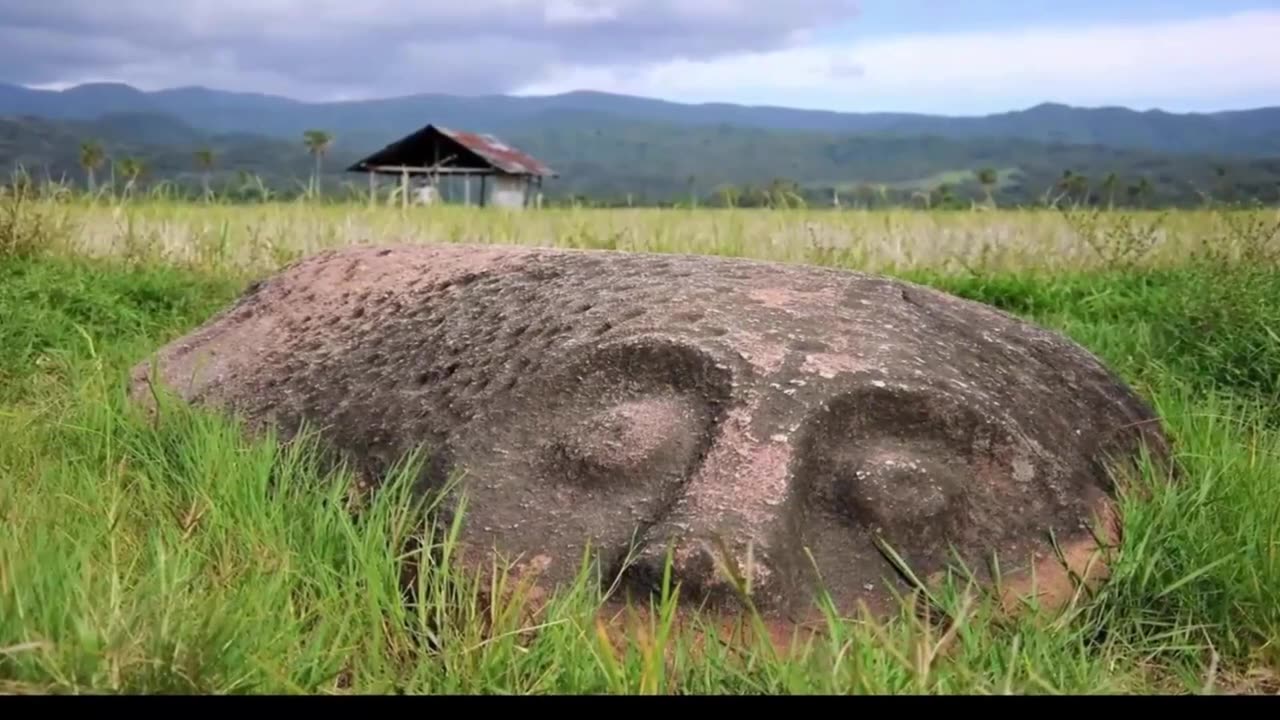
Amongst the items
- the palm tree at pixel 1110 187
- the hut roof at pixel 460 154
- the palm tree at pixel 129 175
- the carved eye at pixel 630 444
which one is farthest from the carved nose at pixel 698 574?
the hut roof at pixel 460 154

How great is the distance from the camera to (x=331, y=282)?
3.76m

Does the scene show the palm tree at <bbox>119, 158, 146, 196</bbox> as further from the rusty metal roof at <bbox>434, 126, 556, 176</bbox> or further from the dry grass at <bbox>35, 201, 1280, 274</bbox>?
the rusty metal roof at <bbox>434, 126, 556, 176</bbox>

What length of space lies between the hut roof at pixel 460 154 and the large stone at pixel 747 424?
115 ft

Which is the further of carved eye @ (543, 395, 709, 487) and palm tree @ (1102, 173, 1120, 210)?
palm tree @ (1102, 173, 1120, 210)

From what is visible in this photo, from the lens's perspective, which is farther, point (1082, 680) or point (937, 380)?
point (937, 380)

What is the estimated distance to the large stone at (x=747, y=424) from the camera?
2.32 meters

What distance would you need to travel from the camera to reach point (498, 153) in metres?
41.4

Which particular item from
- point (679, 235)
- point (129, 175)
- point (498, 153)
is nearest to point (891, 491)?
point (679, 235)

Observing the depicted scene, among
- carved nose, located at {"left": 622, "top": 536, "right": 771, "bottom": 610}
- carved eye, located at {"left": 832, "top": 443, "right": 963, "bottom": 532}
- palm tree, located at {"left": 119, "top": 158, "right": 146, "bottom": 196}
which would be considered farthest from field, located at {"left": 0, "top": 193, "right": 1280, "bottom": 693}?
palm tree, located at {"left": 119, "top": 158, "right": 146, "bottom": 196}

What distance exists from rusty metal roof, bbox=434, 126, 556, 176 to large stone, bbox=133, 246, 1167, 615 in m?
35.0

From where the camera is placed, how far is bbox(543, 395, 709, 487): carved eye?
2.41 meters
